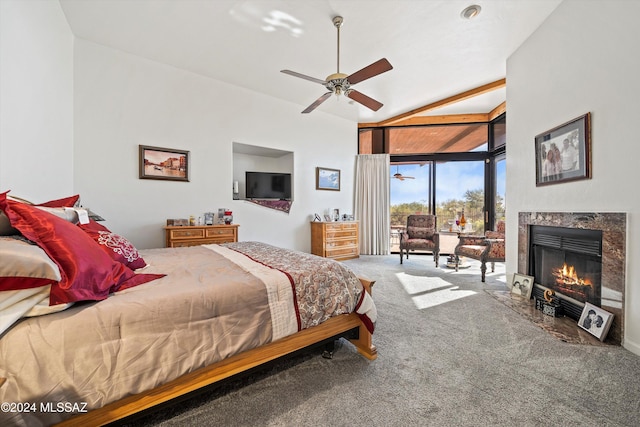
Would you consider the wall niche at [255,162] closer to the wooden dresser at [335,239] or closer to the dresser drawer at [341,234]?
the wooden dresser at [335,239]

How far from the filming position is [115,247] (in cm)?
166

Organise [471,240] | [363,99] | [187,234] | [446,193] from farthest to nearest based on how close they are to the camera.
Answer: [446,193], [471,240], [187,234], [363,99]

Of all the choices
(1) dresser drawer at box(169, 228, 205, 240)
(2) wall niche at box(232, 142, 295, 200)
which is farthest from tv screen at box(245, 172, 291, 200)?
(1) dresser drawer at box(169, 228, 205, 240)

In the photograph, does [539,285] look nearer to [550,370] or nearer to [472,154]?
[550,370]

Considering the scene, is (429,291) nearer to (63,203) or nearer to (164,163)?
(63,203)

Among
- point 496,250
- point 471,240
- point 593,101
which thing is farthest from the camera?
point 471,240

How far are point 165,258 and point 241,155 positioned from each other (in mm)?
3174

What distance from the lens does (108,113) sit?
128 inches

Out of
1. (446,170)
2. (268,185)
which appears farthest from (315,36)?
(446,170)

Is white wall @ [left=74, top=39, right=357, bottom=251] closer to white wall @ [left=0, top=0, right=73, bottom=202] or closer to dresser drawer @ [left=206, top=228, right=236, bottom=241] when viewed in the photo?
white wall @ [left=0, top=0, right=73, bottom=202]

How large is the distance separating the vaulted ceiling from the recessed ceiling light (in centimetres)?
4

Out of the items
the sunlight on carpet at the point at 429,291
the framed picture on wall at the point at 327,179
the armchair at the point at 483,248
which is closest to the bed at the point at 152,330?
the sunlight on carpet at the point at 429,291

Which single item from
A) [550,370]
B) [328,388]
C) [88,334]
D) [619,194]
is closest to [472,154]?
[619,194]

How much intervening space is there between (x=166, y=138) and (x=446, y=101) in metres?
4.86
